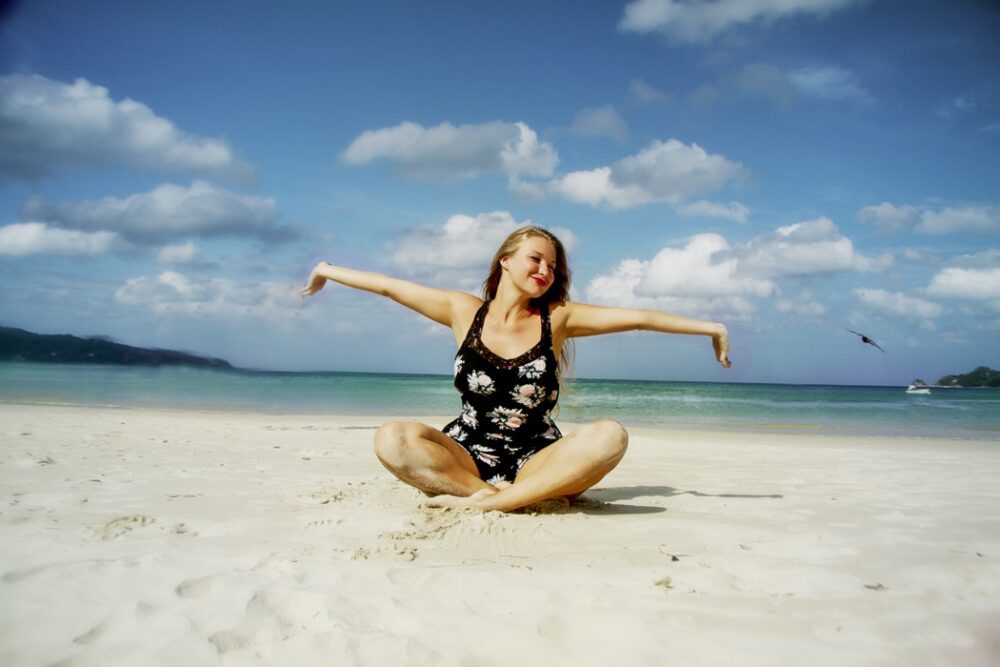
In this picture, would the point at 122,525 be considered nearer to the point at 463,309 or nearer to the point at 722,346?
the point at 463,309

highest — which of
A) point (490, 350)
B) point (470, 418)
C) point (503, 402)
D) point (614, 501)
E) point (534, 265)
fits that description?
point (534, 265)

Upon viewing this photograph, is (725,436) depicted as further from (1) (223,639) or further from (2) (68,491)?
(1) (223,639)

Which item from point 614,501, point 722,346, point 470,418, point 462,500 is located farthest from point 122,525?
point 722,346

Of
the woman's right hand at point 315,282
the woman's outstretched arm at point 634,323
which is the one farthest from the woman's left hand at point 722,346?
the woman's right hand at point 315,282

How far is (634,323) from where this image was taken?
3.96 m

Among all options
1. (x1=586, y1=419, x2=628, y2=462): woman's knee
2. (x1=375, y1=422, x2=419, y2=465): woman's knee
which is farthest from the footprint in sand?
(x1=586, y1=419, x2=628, y2=462): woman's knee

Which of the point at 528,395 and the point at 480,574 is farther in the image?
the point at 528,395

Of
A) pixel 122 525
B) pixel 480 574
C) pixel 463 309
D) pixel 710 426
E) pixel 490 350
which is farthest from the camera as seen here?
pixel 710 426

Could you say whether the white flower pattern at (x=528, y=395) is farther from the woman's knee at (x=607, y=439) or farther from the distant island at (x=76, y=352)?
the distant island at (x=76, y=352)

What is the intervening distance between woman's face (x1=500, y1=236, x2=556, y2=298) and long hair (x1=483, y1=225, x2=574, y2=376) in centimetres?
5

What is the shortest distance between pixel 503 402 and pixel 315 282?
1.57 metres

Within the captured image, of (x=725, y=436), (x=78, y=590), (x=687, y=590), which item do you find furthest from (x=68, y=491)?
(x=725, y=436)

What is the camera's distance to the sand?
6.23ft

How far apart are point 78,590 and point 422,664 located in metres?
1.31
